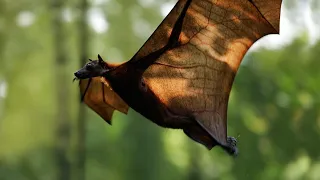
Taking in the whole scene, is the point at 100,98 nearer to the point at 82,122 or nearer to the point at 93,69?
the point at 93,69

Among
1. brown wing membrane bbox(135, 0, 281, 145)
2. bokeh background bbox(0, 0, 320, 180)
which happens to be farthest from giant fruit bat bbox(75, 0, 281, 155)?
bokeh background bbox(0, 0, 320, 180)

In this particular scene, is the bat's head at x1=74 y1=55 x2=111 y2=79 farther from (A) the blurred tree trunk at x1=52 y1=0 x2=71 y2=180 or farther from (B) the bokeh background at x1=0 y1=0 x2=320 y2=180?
(A) the blurred tree trunk at x1=52 y1=0 x2=71 y2=180

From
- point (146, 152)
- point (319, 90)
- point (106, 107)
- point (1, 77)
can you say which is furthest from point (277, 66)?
point (106, 107)

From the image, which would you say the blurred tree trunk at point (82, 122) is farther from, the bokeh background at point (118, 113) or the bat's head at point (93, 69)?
the bat's head at point (93, 69)

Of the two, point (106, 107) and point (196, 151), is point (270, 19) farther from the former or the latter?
point (196, 151)

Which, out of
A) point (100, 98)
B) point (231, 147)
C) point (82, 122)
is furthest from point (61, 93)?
point (231, 147)

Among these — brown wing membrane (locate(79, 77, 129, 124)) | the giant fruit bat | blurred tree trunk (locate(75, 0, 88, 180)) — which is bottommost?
blurred tree trunk (locate(75, 0, 88, 180))

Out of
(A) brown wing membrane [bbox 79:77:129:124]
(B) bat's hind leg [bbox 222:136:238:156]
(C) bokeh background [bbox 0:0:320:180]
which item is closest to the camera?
(B) bat's hind leg [bbox 222:136:238:156]
